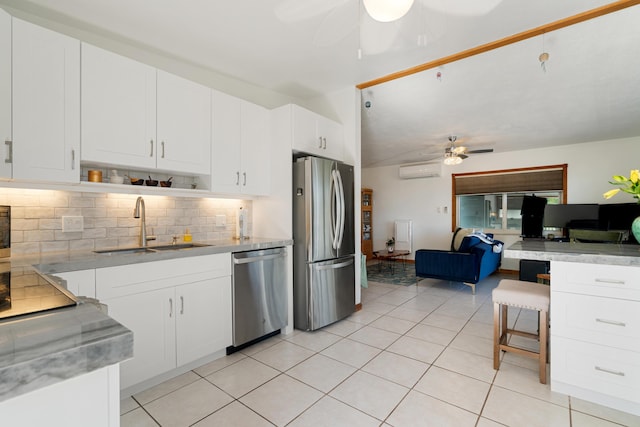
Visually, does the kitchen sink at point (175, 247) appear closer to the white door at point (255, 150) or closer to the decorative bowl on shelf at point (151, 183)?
the decorative bowl on shelf at point (151, 183)

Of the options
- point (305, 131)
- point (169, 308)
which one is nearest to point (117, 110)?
point (169, 308)

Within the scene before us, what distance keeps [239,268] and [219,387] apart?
0.86 metres

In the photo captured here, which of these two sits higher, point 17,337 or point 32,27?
point 32,27

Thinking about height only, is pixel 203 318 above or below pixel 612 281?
below

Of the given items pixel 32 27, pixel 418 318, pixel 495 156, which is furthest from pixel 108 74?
pixel 495 156

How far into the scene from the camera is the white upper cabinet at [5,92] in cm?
162

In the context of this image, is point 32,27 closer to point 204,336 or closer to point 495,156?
point 204,336

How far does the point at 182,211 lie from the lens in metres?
2.72

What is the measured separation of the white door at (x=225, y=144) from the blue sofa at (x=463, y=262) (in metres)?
3.36

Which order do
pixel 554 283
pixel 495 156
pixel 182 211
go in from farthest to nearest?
pixel 495 156 → pixel 182 211 → pixel 554 283

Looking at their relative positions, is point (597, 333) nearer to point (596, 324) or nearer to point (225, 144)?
point (596, 324)

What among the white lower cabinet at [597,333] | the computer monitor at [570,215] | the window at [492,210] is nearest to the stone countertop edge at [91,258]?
the white lower cabinet at [597,333]

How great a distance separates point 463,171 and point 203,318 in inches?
240

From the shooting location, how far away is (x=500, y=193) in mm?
6176
